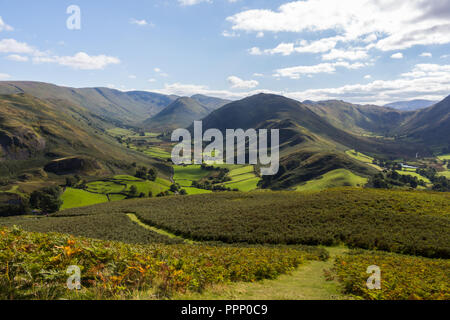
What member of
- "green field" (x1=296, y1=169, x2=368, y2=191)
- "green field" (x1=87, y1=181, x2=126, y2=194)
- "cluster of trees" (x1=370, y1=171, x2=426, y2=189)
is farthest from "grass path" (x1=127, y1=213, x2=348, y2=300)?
"green field" (x1=87, y1=181, x2=126, y2=194)

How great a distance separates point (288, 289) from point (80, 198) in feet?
451

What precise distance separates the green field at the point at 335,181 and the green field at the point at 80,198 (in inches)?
4391

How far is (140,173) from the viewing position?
616 feet

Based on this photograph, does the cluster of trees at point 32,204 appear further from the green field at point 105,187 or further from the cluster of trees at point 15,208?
the green field at point 105,187

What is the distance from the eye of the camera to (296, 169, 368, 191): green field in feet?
473

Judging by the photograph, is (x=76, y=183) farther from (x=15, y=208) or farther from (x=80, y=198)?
(x=15, y=208)

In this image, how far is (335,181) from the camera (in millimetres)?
150875

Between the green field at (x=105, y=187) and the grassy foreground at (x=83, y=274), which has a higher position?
the grassy foreground at (x=83, y=274)

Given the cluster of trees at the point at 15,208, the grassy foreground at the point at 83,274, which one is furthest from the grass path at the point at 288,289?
the cluster of trees at the point at 15,208

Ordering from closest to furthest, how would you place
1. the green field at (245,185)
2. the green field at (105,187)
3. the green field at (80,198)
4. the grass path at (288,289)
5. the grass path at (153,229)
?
the grass path at (288,289), the grass path at (153,229), the green field at (80,198), the green field at (105,187), the green field at (245,185)

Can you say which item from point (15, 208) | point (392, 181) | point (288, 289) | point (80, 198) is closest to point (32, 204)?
point (15, 208)

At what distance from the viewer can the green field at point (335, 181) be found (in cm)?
14412
